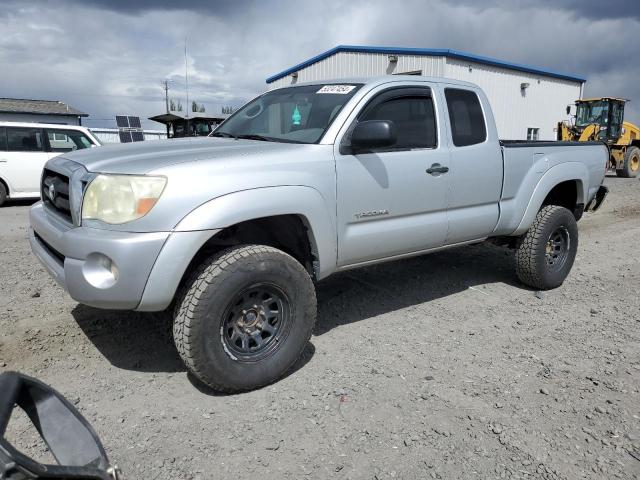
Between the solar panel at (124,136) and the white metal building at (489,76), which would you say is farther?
the solar panel at (124,136)

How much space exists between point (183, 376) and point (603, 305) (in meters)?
3.76

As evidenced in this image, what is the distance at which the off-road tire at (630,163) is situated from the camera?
1841cm

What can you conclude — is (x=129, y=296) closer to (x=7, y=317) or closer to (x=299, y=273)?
(x=299, y=273)

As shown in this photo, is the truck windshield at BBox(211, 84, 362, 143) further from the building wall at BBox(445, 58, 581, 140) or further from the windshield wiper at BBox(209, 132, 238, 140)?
the building wall at BBox(445, 58, 581, 140)

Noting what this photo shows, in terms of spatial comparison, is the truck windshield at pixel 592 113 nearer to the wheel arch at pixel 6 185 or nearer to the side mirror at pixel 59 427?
the wheel arch at pixel 6 185

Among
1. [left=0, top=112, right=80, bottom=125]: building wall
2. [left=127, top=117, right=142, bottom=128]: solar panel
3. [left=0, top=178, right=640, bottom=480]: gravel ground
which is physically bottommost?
[left=0, top=178, right=640, bottom=480]: gravel ground

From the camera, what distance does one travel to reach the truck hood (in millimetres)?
2729

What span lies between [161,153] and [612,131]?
19.7 m

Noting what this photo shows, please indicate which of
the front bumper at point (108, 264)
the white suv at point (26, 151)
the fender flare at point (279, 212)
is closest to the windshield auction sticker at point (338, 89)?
the fender flare at point (279, 212)

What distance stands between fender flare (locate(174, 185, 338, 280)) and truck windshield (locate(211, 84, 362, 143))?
1.64 feet

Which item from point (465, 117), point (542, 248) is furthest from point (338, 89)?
point (542, 248)

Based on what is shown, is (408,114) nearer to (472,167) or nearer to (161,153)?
(472,167)

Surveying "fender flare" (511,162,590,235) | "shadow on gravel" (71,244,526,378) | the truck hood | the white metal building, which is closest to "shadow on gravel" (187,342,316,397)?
"shadow on gravel" (71,244,526,378)

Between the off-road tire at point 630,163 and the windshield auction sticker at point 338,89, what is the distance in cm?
1839
